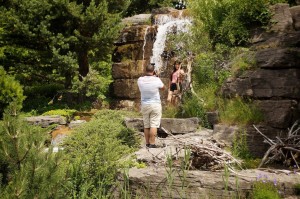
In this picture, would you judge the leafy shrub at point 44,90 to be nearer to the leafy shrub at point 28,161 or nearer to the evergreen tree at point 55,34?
the evergreen tree at point 55,34

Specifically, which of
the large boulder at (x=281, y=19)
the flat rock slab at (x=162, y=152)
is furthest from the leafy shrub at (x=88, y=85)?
the large boulder at (x=281, y=19)

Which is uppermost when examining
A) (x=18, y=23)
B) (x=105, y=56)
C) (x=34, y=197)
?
(x=18, y=23)

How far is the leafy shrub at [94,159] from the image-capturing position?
532cm

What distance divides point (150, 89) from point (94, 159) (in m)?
2.22

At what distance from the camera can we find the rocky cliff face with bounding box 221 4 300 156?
23.9 ft

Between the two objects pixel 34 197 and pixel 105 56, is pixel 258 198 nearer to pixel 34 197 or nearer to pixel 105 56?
pixel 34 197

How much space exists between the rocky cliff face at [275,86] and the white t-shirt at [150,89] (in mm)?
2103

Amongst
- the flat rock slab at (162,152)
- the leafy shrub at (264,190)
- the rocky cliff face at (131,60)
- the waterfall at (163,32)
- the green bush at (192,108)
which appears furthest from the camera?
the rocky cliff face at (131,60)

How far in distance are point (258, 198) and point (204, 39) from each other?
8471 millimetres

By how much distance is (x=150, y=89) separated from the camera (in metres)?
7.42

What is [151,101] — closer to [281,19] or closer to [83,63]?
[281,19]

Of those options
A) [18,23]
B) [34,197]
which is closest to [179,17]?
[18,23]

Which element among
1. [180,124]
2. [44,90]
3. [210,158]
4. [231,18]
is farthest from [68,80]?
[210,158]

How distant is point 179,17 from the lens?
18.6 meters
